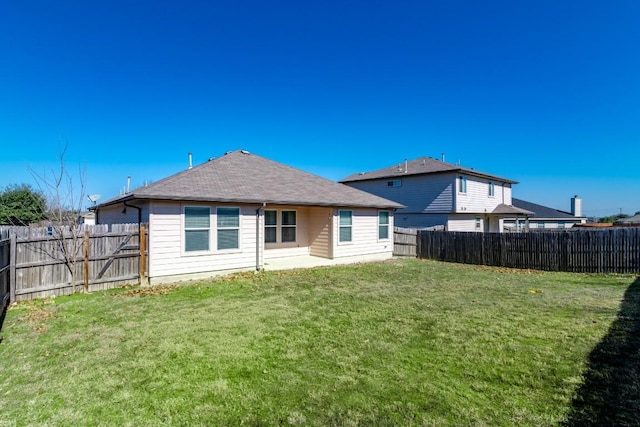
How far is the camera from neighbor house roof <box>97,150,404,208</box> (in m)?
9.89

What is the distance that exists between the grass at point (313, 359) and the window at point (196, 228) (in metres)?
2.18

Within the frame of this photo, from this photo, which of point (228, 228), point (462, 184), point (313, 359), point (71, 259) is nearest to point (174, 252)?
point (228, 228)

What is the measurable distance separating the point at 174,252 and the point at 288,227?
18.4ft

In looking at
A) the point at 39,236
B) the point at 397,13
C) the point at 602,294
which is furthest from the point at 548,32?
the point at 39,236

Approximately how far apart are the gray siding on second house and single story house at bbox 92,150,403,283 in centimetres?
744

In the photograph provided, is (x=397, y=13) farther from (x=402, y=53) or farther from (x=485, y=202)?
(x=485, y=202)

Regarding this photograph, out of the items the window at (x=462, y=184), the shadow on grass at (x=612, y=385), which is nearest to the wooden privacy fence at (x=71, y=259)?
the shadow on grass at (x=612, y=385)

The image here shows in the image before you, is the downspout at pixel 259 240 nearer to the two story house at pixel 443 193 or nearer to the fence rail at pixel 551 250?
the fence rail at pixel 551 250

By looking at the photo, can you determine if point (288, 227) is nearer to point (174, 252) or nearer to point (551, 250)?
point (174, 252)

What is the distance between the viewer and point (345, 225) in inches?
556

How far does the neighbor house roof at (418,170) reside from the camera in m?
21.7

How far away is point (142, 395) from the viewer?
3.37 meters

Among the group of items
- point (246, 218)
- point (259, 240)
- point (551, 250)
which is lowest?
point (551, 250)

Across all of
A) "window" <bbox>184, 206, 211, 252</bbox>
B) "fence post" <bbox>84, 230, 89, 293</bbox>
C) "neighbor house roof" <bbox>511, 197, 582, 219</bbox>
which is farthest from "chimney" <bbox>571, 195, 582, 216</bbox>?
"fence post" <bbox>84, 230, 89, 293</bbox>
